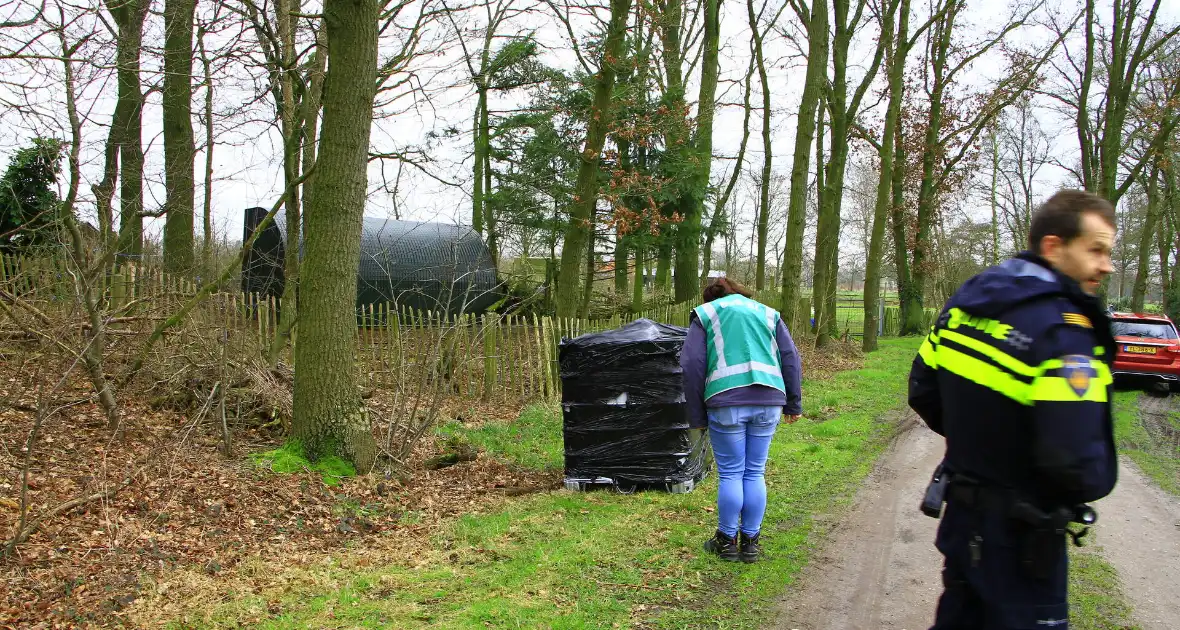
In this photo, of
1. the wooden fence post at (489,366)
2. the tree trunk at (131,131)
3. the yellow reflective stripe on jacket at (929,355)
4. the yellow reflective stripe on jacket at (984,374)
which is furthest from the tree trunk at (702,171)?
the yellow reflective stripe on jacket at (984,374)

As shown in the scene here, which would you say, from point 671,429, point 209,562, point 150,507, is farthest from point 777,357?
point 150,507

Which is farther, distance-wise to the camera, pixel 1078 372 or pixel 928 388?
pixel 928 388

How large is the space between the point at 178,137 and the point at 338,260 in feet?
26.5

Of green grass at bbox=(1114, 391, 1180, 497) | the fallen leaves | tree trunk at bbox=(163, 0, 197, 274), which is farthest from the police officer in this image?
tree trunk at bbox=(163, 0, 197, 274)

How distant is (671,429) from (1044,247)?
4.16m

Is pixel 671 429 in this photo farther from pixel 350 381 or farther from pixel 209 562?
pixel 209 562

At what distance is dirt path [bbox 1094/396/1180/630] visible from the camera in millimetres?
4223

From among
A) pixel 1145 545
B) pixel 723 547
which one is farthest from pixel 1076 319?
pixel 1145 545

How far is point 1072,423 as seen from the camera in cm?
219

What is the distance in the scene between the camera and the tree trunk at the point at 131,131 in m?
7.89

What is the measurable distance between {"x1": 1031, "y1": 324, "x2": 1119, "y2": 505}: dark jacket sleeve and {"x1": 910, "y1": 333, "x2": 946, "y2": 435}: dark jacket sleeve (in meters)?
0.53

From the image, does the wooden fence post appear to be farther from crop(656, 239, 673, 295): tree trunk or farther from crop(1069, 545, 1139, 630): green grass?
crop(1069, 545, 1139, 630): green grass

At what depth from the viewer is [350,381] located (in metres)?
6.94

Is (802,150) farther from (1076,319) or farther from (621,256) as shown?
(1076,319)
